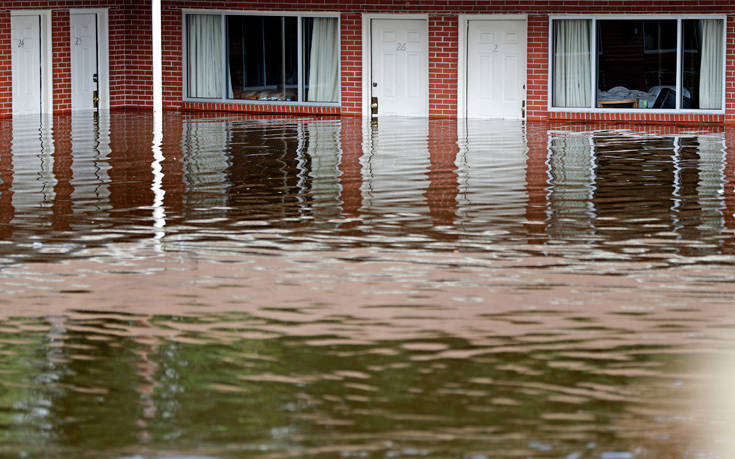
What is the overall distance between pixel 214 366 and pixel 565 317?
2380 millimetres

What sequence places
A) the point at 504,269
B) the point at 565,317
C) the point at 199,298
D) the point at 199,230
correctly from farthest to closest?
1. the point at 199,230
2. the point at 504,269
3. the point at 199,298
4. the point at 565,317

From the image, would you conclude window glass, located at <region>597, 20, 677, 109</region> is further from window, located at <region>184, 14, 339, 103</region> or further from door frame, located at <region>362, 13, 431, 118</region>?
window, located at <region>184, 14, 339, 103</region>

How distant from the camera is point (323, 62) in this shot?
2539cm

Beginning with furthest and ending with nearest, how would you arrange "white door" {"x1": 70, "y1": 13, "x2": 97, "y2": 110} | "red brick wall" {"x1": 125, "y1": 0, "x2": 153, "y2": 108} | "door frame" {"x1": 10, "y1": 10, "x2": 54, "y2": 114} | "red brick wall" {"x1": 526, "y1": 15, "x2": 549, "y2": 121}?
1. "red brick wall" {"x1": 125, "y1": 0, "x2": 153, "y2": 108}
2. "white door" {"x1": 70, "y1": 13, "x2": 97, "y2": 110}
3. "door frame" {"x1": 10, "y1": 10, "x2": 54, "y2": 114}
4. "red brick wall" {"x1": 526, "y1": 15, "x2": 549, "y2": 121}

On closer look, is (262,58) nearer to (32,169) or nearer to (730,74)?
(730,74)

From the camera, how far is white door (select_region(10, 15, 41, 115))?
24734 mm

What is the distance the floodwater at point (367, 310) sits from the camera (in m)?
6.34

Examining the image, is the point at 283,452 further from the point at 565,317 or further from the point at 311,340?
the point at 565,317

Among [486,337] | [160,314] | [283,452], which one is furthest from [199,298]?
[283,452]

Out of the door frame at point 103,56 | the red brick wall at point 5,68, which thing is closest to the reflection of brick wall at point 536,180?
the door frame at point 103,56

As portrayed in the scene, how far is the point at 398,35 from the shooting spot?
81.6 feet

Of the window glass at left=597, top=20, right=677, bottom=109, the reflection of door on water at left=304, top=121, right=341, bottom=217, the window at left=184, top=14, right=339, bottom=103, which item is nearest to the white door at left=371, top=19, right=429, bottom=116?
the window at left=184, top=14, right=339, bottom=103

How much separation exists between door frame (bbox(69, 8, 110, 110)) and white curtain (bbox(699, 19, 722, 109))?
36.8ft

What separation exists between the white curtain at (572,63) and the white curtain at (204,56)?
6608mm
